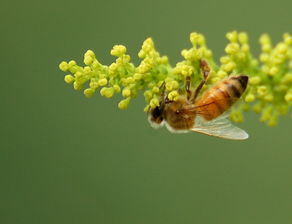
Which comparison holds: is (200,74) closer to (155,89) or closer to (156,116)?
(155,89)

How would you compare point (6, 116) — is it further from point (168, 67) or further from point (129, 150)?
point (168, 67)

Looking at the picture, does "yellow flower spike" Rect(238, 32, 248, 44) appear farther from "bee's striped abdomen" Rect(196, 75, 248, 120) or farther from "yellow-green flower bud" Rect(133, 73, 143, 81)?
"yellow-green flower bud" Rect(133, 73, 143, 81)

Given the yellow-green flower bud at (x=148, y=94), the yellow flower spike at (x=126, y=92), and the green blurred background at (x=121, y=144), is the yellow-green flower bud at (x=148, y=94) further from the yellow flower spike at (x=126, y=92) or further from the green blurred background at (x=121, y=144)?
the green blurred background at (x=121, y=144)

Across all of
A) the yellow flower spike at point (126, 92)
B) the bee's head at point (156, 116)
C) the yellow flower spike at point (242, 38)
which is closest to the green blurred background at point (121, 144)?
the bee's head at point (156, 116)

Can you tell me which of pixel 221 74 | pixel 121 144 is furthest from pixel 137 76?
pixel 121 144

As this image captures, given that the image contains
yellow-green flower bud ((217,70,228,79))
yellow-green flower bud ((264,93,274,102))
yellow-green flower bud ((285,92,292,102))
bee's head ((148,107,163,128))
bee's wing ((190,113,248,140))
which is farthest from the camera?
bee's head ((148,107,163,128))

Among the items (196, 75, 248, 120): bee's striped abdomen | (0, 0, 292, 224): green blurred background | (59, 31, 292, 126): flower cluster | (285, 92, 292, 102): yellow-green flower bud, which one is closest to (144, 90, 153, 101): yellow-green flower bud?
(59, 31, 292, 126): flower cluster
